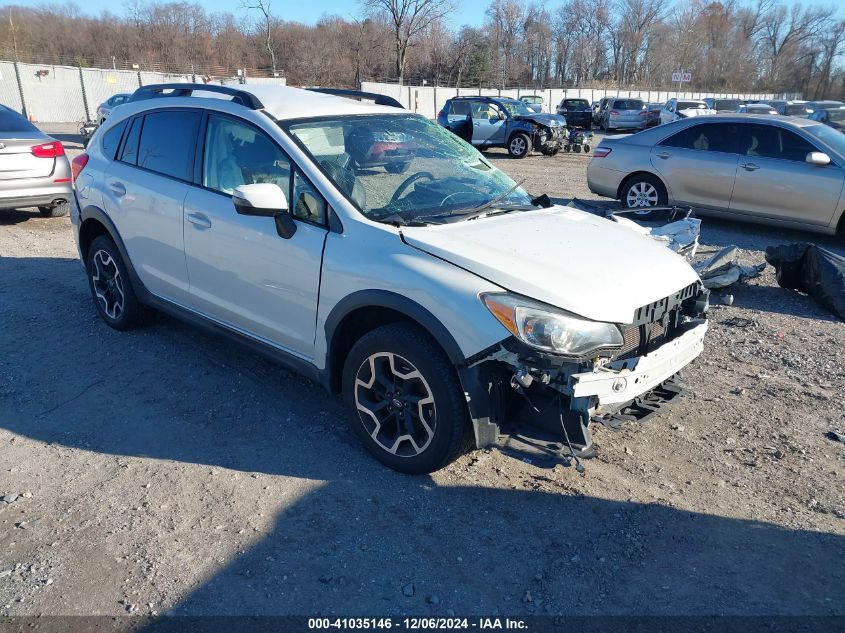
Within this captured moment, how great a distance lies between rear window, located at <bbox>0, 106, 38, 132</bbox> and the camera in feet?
31.4

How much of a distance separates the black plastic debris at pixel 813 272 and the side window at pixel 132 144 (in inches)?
234

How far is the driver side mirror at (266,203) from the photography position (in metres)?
3.61

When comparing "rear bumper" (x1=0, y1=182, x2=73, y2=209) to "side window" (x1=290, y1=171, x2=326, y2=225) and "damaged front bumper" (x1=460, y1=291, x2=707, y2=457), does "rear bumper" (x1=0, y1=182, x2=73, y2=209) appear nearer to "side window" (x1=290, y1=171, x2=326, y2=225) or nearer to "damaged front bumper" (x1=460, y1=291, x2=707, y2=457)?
"side window" (x1=290, y1=171, x2=326, y2=225)

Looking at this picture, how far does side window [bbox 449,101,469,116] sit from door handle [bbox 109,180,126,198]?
17.0m

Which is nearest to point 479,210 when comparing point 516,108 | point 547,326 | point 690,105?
point 547,326

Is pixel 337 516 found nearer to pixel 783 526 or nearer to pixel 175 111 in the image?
pixel 783 526

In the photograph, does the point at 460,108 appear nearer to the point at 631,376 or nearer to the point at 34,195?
the point at 34,195

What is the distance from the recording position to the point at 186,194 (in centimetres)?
444

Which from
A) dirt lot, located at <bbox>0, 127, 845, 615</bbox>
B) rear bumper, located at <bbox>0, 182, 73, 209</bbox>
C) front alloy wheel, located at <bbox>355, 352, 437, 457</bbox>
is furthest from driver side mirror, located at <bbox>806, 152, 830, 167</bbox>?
rear bumper, located at <bbox>0, 182, 73, 209</bbox>

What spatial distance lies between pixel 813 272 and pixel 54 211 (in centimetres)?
1017

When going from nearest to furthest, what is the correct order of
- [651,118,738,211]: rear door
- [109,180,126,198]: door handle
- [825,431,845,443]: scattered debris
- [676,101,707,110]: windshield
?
[825,431,845,443]: scattered debris < [109,180,126,198]: door handle < [651,118,738,211]: rear door < [676,101,707,110]: windshield

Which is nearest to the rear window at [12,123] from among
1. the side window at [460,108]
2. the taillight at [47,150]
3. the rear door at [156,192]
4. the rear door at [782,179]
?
the taillight at [47,150]

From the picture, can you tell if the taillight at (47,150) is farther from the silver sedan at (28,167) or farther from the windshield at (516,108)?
the windshield at (516,108)

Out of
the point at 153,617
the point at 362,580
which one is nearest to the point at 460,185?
the point at 362,580
